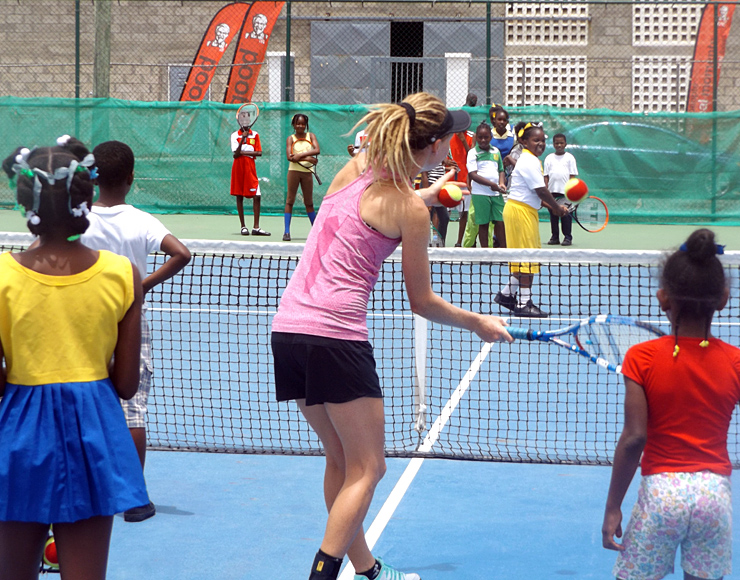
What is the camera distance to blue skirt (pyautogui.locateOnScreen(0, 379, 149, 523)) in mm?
2174

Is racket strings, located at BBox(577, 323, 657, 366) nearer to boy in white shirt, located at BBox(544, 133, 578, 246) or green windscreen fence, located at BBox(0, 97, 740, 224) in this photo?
boy in white shirt, located at BBox(544, 133, 578, 246)

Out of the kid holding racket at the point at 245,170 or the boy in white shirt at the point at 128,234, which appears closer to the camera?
the boy in white shirt at the point at 128,234

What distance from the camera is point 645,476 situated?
8.05 feet

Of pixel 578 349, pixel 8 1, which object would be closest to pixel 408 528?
pixel 578 349

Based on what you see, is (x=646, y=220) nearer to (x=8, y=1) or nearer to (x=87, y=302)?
(x=87, y=302)

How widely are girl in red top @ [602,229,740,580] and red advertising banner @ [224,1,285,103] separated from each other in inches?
641

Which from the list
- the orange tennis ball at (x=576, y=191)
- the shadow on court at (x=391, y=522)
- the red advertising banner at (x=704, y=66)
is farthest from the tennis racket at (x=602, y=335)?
the red advertising banner at (x=704, y=66)

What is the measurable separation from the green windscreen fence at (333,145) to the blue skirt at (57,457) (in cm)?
1312

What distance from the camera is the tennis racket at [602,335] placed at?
273cm

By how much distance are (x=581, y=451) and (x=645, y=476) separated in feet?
8.32

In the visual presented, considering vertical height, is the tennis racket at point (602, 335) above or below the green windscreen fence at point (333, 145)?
below

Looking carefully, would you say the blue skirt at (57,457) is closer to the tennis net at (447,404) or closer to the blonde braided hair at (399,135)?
the blonde braided hair at (399,135)

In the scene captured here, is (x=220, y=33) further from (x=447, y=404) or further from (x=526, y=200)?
(x=447, y=404)

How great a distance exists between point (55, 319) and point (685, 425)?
5.00 ft
